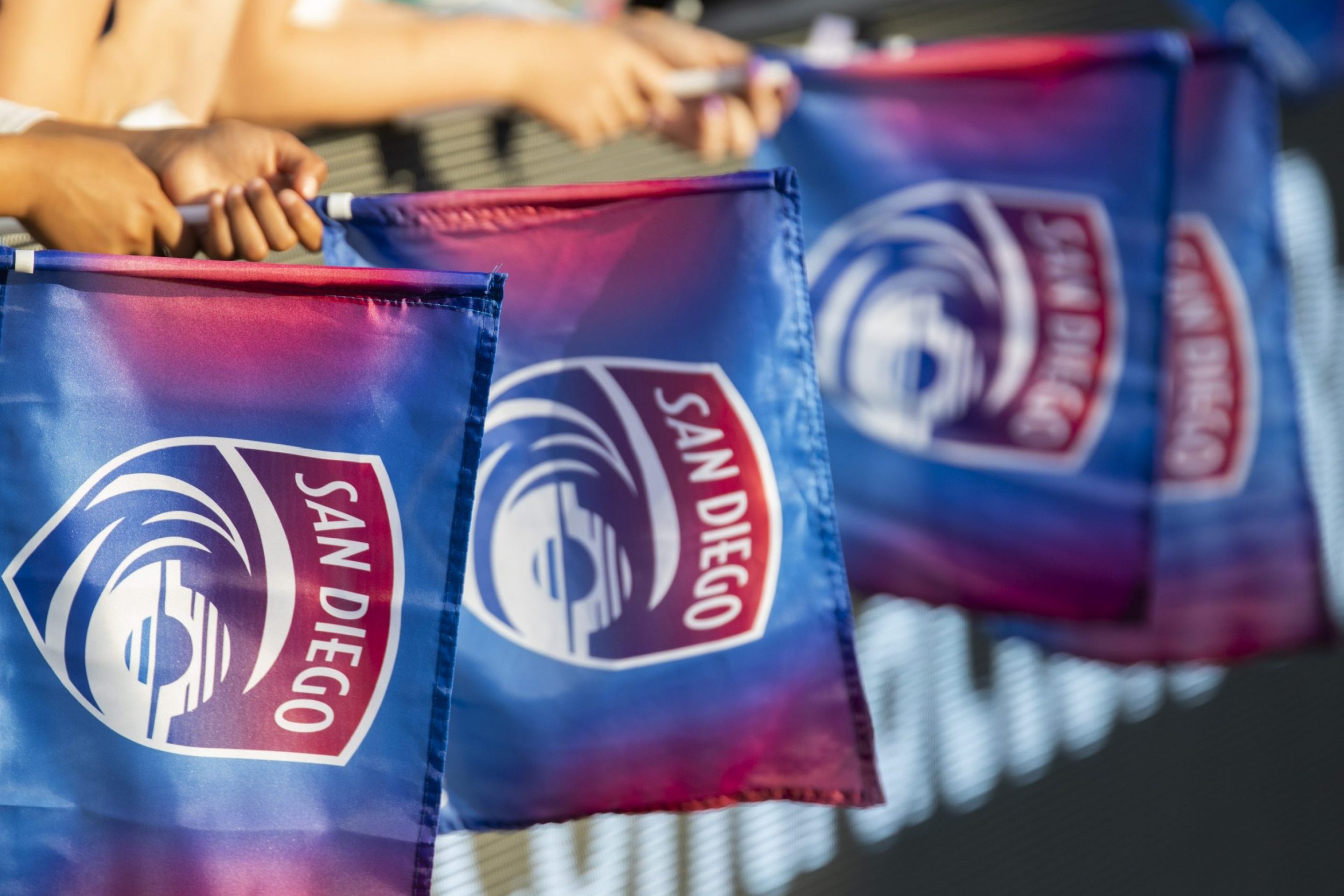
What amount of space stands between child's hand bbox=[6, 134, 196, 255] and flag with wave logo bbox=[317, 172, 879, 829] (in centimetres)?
45

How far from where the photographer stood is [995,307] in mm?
3691

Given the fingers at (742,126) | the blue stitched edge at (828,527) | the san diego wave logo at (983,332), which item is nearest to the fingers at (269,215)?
the blue stitched edge at (828,527)

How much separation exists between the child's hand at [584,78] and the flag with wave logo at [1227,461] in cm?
176

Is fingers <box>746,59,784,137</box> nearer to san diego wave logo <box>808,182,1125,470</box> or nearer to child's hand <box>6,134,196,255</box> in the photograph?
san diego wave logo <box>808,182,1125,470</box>

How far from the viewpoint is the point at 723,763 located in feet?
8.77

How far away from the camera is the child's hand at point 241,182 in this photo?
8.23 ft

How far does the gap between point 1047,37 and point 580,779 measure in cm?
234

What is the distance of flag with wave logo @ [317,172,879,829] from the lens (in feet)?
8.55

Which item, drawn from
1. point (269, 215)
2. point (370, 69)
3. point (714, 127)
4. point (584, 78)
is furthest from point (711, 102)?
point (269, 215)

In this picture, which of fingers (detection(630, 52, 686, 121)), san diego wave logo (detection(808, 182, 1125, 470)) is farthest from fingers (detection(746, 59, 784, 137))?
san diego wave logo (detection(808, 182, 1125, 470))

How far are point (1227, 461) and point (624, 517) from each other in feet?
8.51

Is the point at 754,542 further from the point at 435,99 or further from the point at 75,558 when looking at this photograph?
the point at 435,99

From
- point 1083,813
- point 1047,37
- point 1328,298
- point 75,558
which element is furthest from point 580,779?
point 1328,298

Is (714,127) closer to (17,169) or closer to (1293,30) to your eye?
(17,169)
